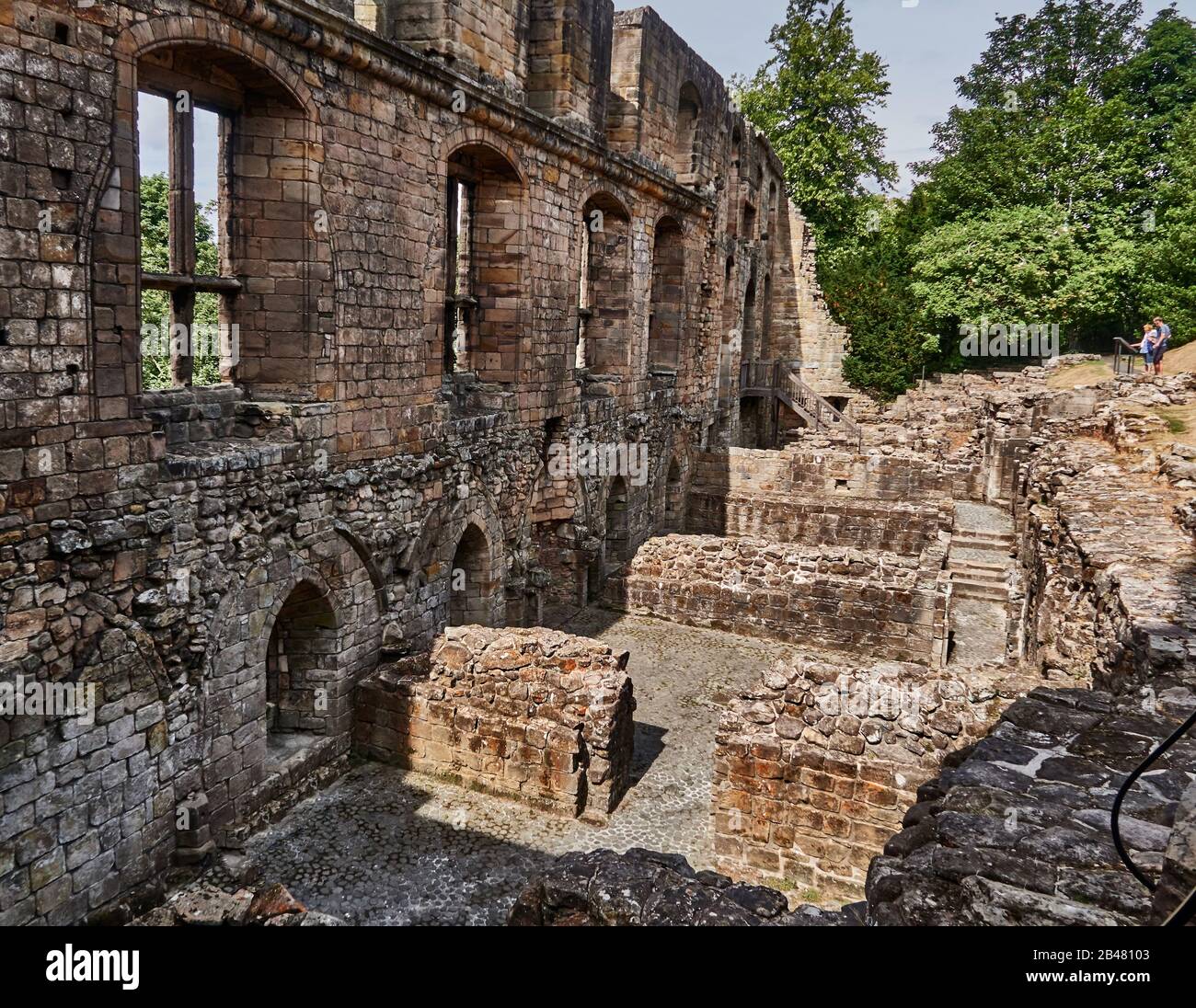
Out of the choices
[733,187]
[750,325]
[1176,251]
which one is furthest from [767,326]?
[1176,251]

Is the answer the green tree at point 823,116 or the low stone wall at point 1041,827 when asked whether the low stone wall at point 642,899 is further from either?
the green tree at point 823,116

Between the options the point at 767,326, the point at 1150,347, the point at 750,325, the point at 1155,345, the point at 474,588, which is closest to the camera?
the point at 474,588

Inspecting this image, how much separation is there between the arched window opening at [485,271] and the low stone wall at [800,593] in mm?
3857

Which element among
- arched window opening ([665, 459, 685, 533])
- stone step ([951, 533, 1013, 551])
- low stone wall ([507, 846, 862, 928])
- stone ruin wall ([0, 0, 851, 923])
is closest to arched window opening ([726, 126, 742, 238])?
arched window opening ([665, 459, 685, 533])

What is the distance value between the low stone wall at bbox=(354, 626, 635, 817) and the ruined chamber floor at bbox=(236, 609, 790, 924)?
0.20 metres

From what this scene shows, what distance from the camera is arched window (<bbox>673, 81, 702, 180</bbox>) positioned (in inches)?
715

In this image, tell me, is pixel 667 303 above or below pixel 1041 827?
above

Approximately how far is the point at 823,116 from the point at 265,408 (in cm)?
2648

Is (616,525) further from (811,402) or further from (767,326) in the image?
(767,326)

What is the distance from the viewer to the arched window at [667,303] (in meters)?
18.5

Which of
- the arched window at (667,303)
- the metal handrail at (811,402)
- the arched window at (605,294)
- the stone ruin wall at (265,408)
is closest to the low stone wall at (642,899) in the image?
the stone ruin wall at (265,408)

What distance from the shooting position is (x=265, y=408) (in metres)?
8.13

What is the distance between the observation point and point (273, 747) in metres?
8.76

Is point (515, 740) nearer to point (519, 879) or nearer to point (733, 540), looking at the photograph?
point (519, 879)
